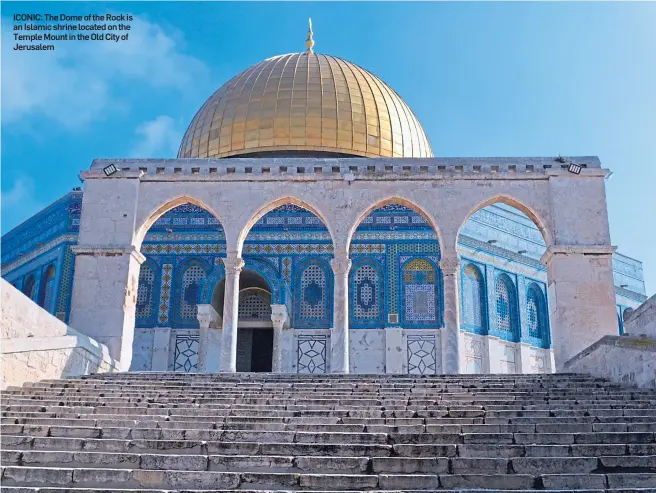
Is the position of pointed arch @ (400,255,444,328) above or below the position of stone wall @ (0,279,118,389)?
above

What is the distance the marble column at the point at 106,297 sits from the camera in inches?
491

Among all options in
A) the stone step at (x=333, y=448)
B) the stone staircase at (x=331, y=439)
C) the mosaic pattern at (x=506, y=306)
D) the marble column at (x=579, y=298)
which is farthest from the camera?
the mosaic pattern at (x=506, y=306)

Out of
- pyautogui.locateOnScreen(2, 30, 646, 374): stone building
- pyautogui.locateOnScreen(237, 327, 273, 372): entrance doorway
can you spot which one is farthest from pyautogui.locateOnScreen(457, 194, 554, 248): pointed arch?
pyautogui.locateOnScreen(237, 327, 273, 372): entrance doorway

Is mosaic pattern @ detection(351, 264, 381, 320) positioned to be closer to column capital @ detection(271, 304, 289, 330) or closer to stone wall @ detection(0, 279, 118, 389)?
column capital @ detection(271, 304, 289, 330)

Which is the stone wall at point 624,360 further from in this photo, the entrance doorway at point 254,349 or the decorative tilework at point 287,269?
the entrance doorway at point 254,349

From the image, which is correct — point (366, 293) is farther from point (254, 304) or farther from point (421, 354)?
point (254, 304)

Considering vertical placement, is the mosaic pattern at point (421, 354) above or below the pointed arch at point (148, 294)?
below

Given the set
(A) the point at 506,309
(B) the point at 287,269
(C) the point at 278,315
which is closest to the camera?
(C) the point at 278,315

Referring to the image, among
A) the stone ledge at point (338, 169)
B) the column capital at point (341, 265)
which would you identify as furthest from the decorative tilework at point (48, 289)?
the column capital at point (341, 265)

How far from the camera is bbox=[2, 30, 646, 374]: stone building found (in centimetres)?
1269

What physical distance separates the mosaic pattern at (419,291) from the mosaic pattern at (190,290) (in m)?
4.79

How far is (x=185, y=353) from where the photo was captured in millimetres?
17578

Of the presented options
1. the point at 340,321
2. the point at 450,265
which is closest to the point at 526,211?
the point at 450,265

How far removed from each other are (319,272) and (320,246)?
0.63 m
